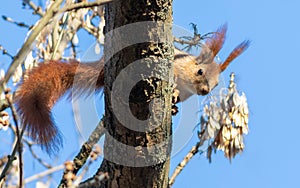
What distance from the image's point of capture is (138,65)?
1757 mm

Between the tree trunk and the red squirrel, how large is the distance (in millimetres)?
341

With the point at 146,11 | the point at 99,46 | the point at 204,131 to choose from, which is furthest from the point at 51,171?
the point at 99,46

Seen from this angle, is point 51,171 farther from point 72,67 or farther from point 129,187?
point 72,67

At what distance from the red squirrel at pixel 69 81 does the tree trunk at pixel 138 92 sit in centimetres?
34

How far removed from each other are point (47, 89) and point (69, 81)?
0.78 feet

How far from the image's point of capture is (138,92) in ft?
5.83

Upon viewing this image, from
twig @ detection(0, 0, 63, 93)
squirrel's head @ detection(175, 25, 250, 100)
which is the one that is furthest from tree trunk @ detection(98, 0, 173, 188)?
squirrel's head @ detection(175, 25, 250, 100)

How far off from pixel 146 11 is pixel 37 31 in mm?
656

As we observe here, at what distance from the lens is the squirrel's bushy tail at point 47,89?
2.12 metres

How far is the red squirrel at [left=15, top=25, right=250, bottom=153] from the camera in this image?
2.13 meters

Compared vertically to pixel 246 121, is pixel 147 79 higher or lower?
lower

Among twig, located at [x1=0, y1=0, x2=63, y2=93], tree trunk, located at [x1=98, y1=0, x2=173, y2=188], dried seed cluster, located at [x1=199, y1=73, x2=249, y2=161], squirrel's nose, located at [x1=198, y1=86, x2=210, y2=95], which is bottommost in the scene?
twig, located at [x1=0, y1=0, x2=63, y2=93]

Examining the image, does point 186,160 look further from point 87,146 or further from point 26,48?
point 26,48

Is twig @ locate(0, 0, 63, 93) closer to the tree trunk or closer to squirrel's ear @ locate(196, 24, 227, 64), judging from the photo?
the tree trunk
